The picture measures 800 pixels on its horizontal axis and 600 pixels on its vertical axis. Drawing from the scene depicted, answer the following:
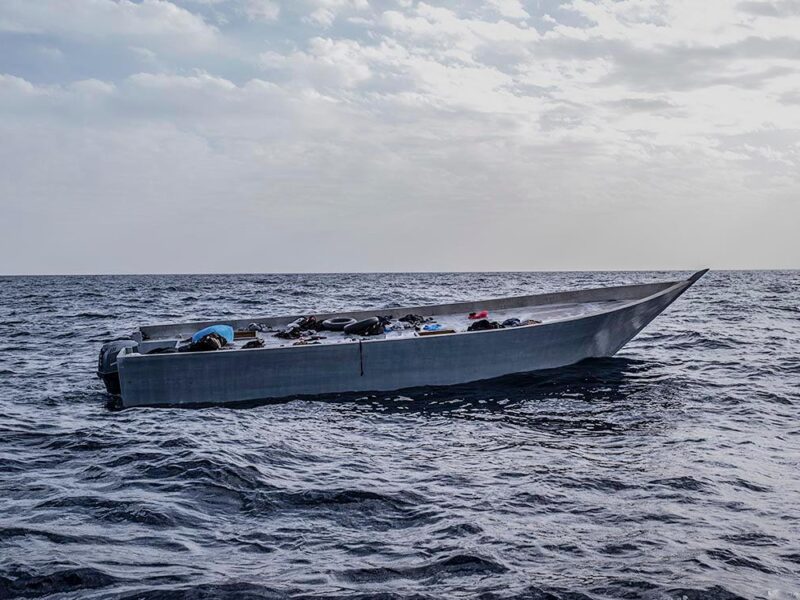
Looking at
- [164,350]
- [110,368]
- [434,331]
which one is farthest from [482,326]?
[110,368]

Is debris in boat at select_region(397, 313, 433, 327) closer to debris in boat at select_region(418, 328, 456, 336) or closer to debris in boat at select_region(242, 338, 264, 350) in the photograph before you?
debris in boat at select_region(418, 328, 456, 336)

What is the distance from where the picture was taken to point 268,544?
679 centimetres

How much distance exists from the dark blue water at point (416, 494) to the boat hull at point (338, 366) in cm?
51

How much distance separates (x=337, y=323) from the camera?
1764cm

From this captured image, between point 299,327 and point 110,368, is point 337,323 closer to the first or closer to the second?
point 299,327

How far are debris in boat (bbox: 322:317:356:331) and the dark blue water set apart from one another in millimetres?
3671

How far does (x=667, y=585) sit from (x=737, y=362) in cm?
1523

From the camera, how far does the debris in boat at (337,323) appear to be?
1750 centimetres

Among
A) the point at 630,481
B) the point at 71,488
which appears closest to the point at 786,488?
the point at 630,481

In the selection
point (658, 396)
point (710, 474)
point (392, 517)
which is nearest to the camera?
point (392, 517)

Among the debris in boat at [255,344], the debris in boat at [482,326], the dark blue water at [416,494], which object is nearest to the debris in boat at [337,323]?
the debris in boat at [255,344]

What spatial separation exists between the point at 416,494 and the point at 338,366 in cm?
631

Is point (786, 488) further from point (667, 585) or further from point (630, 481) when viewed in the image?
point (667, 585)

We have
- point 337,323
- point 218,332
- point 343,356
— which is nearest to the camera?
point 343,356
